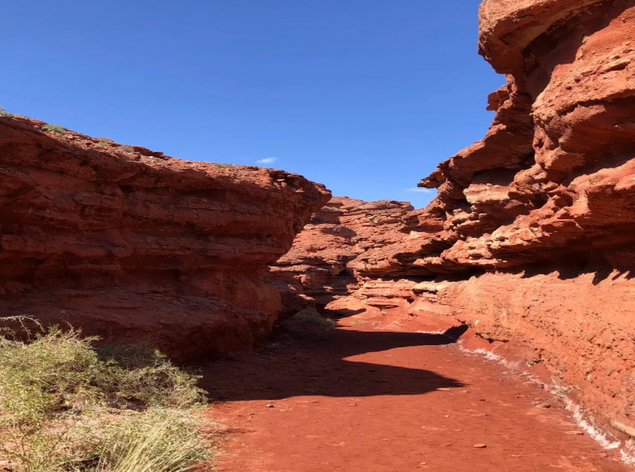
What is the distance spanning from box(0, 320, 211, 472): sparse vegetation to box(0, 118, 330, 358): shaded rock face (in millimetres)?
2583

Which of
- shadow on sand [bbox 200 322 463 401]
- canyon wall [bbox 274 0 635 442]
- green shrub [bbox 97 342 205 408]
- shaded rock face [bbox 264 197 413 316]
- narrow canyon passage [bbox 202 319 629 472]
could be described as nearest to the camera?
narrow canyon passage [bbox 202 319 629 472]

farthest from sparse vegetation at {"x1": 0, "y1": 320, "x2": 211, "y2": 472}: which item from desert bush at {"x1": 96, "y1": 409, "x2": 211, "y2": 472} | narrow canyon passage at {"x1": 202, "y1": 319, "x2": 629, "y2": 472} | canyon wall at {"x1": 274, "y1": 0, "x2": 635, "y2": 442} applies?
canyon wall at {"x1": 274, "y1": 0, "x2": 635, "y2": 442}

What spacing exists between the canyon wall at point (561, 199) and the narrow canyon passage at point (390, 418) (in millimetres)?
984

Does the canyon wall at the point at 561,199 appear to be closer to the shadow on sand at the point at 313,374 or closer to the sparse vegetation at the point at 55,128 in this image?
the shadow on sand at the point at 313,374

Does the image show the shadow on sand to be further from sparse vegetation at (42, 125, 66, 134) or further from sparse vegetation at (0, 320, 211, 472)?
sparse vegetation at (42, 125, 66, 134)

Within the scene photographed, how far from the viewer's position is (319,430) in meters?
6.79

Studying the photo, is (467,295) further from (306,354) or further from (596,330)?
(596,330)

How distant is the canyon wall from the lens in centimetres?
707

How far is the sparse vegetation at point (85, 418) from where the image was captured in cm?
397

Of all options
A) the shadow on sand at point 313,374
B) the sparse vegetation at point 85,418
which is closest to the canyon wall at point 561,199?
the shadow on sand at point 313,374

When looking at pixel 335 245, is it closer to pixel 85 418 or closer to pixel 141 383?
pixel 141 383

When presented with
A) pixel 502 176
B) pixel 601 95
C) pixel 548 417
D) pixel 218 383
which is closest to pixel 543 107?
pixel 601 95

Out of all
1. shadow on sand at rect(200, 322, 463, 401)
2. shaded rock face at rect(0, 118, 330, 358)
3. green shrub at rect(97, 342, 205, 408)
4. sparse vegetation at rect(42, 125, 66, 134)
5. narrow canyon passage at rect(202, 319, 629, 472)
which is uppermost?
sparse vegetation at rect(42, 125, 66, 134)

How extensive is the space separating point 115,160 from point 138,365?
18.7ft
